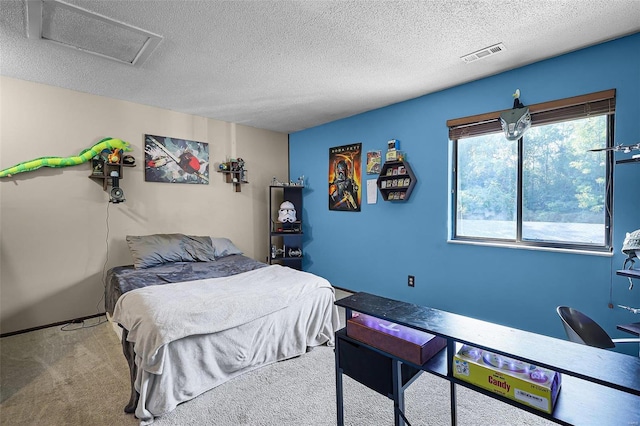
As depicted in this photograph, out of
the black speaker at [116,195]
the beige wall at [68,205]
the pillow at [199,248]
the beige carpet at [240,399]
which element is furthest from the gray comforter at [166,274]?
the black speaker at [116,195]

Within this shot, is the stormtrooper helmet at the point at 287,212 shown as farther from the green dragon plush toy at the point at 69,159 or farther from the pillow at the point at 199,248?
the green dragon plush toy at the point at 69,159

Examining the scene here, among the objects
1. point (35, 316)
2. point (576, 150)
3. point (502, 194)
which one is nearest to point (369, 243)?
point (502, 194)

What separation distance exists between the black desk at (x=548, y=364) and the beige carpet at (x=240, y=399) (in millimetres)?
713

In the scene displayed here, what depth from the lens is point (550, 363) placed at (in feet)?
2.93

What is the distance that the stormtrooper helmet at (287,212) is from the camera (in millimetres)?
4582

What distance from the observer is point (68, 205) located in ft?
10.5

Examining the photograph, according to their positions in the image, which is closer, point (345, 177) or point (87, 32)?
point (87, 32)

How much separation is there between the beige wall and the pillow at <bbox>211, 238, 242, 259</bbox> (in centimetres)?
40

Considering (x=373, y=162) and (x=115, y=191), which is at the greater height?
(x=373, y=162)

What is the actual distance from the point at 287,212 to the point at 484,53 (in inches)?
122

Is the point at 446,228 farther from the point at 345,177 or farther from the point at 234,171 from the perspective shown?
the point at 234,171

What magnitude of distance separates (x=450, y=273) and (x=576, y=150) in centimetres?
153

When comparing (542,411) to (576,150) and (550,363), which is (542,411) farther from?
(576,150)

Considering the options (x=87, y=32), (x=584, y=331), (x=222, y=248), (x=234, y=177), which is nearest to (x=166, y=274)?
(x=222, y=248)
